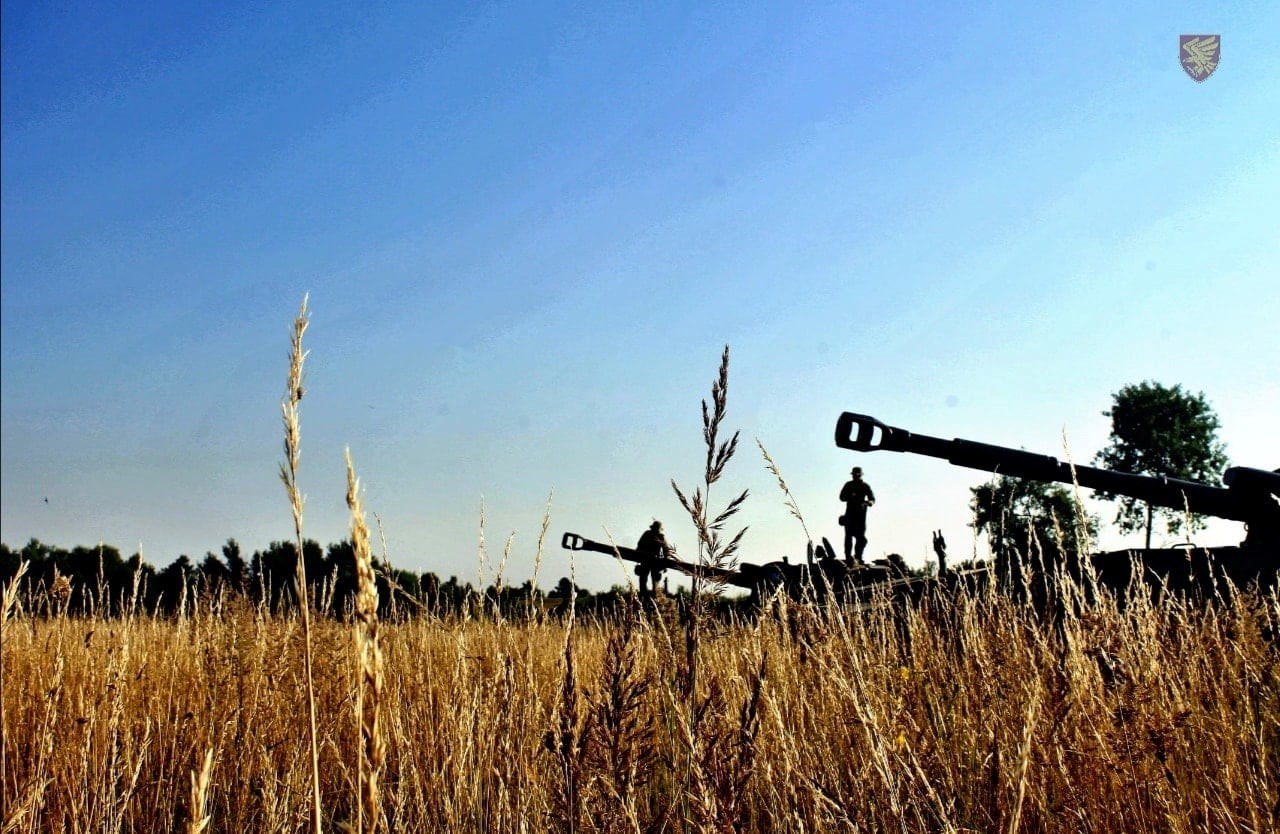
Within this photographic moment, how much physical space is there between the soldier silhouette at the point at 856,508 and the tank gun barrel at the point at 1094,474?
13.1ft

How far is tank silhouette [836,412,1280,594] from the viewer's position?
5914 millimetres

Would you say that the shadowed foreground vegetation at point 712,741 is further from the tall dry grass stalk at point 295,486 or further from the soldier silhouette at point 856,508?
the soldier silhouette at point 856,508

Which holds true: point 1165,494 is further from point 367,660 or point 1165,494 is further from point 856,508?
point 367,660

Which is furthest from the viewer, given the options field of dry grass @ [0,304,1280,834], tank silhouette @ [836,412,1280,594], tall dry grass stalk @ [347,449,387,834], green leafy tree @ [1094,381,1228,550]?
green leafy tree @ [1094,381,1228,550]

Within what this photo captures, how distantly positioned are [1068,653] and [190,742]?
343 centimetres

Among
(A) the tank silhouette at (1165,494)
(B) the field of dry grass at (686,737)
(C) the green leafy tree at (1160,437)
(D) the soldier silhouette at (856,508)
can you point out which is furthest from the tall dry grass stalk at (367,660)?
(C) the green leafy tree at (1160,437)

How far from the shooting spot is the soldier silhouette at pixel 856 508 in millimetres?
10695

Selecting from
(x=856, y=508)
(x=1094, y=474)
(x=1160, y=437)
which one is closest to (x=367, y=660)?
(x=1094, y=474)

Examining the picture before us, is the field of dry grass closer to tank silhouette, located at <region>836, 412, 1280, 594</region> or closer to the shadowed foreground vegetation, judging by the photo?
the shadowed foreground vegetation

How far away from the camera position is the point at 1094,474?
6.05 m

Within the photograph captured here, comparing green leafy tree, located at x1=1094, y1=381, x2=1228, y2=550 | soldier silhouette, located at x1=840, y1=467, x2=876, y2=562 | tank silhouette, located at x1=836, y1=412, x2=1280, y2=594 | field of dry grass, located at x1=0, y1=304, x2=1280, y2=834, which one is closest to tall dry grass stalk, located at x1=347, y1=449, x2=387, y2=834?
field of dry grass, located at x1=0, y1=304, x2=1280, y2=834

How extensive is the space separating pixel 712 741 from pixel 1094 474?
18.4 ft

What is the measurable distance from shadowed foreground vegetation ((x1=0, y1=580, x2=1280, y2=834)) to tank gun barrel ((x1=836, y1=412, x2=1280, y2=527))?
244 centimetres

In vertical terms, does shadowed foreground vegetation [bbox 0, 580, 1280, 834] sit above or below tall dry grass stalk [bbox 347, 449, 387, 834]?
below
